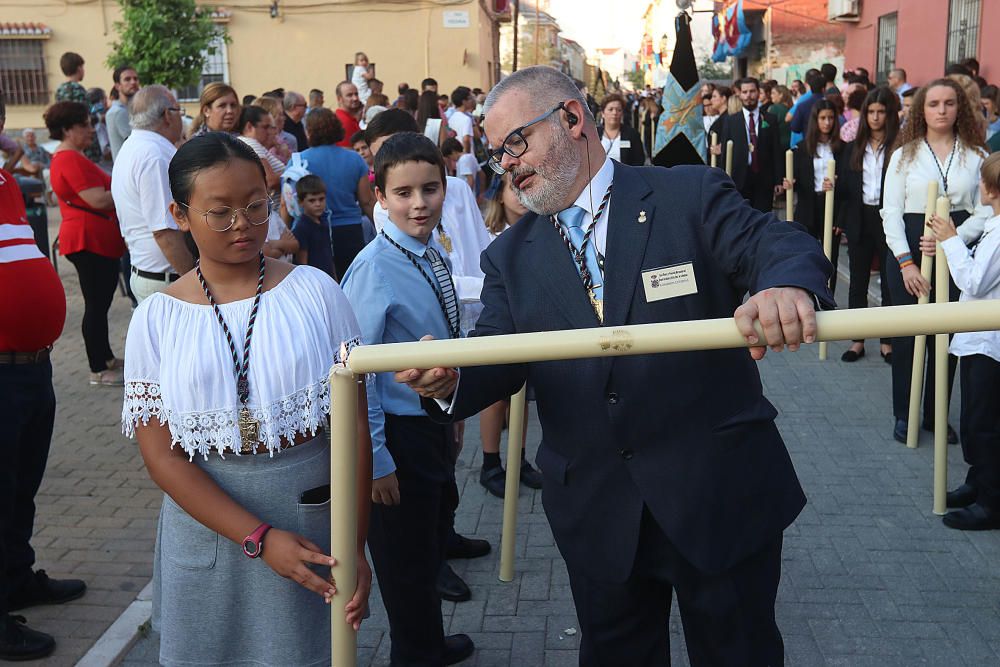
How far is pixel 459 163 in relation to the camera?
12266 millimetres

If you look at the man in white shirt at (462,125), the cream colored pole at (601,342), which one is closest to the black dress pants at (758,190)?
the man in white shirt at (462,125)

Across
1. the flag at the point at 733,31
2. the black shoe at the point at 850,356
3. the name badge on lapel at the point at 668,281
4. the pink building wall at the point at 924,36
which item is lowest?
the black shoe at the point at 850,356

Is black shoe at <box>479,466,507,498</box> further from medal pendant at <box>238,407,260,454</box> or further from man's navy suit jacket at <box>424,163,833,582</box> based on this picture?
medal pendant at <box>238,407,260,454</box>

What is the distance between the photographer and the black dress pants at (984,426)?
4.91m

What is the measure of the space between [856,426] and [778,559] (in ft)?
13.4

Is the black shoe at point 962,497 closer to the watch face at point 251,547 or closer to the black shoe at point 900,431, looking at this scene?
the black shoe at point 900,431

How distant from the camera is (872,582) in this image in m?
4.41

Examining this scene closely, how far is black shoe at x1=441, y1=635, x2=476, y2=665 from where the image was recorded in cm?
389

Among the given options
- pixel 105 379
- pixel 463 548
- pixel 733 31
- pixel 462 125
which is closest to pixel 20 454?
pixel 463 548

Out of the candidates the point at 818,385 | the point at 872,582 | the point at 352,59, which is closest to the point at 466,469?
the point at 872,582

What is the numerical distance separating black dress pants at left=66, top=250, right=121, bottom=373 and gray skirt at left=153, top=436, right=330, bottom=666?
5.72 metres

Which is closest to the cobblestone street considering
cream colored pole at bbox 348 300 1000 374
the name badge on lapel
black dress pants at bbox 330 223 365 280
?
the name badge on lapel

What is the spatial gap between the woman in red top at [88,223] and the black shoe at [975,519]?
239 inches

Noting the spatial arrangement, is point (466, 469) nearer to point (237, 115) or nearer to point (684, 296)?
point (237, 115)
